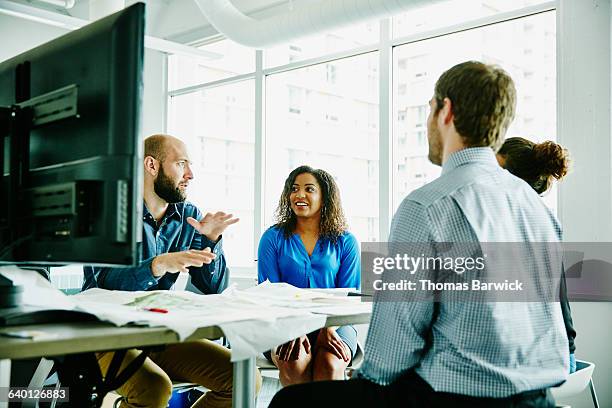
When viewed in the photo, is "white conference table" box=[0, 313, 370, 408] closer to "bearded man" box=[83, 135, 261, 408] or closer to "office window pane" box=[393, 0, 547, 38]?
"bearded man" box=[83, 135, 261, 408]

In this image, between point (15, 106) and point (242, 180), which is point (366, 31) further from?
point (15, 106)

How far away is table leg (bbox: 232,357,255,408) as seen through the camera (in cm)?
183

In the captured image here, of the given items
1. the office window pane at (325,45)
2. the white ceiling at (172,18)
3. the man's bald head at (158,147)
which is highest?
the white ceiling at (172,18)

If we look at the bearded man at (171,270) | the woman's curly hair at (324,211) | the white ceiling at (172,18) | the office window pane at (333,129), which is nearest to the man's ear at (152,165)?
the bearded man at (171,270)

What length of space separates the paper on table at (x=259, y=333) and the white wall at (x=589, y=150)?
258 centimetres

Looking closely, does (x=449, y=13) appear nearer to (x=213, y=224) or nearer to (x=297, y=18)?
(x=297, y=18)

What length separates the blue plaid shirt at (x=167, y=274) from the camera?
2.30 metres

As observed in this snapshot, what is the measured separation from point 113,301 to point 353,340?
133 cm

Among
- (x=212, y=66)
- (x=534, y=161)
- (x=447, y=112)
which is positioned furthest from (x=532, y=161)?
(x=212, y=66)

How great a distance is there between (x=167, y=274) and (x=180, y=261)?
42 centimetres

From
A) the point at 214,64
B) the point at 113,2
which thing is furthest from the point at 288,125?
the point at 113,2

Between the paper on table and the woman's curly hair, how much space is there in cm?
172

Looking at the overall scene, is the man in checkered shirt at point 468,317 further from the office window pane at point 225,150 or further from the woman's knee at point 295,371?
the office window pane at point 225,150

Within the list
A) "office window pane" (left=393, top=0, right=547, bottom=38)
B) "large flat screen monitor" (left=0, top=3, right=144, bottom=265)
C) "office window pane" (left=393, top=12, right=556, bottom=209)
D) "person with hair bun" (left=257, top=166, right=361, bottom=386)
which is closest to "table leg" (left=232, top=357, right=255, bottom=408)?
"large flat screen monitor" (left=0, top=3, right=144, bottom=265)
